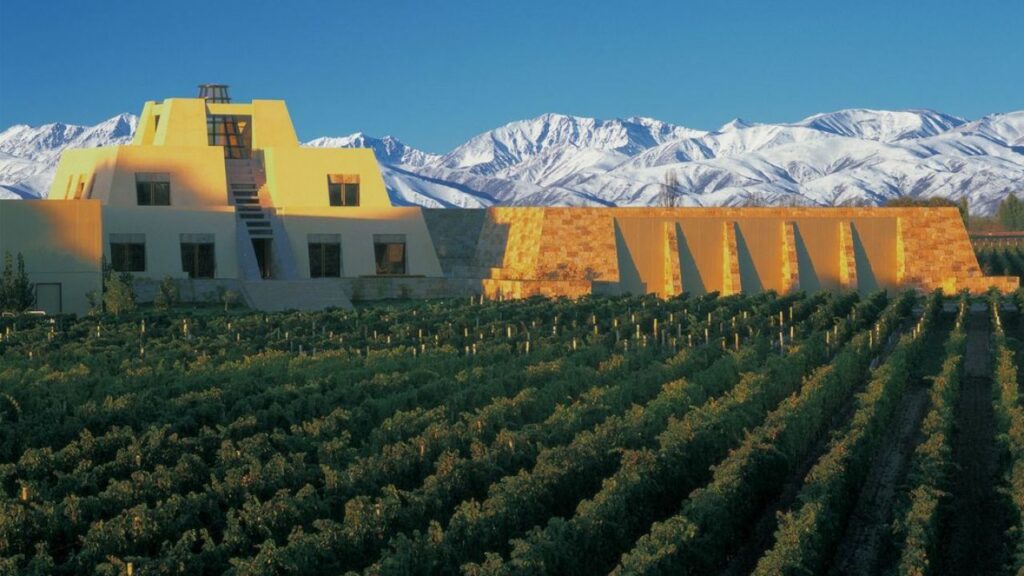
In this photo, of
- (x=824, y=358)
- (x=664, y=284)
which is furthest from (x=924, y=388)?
(x=664, y=284)

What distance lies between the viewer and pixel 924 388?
3303cm

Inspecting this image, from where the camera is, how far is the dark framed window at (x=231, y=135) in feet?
198

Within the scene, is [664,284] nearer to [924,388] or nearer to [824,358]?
[824,358]

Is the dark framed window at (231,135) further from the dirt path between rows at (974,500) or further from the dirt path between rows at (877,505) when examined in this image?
the dirt path between rows at (877,505)

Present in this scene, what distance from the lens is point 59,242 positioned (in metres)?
47.1

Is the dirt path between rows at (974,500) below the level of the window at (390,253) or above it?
below

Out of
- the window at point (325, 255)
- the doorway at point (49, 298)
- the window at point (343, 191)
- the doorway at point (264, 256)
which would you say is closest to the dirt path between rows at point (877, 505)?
the doorway at point (49, 298)

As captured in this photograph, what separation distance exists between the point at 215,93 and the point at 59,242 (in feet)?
56.8

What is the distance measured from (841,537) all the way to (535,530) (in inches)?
182

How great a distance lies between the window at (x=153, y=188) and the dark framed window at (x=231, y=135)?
19.2 ft

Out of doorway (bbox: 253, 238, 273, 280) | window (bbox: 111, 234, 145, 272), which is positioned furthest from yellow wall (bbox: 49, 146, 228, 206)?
window (bbox: 111, 234, 145, 272)

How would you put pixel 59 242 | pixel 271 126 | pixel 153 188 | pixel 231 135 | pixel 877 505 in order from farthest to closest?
pixel 231 135 → pixel 271 126 → pixel 153 188 → pixel 59 242 → pixel 877 505

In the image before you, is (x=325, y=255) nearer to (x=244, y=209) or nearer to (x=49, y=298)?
(x=244, y=209)

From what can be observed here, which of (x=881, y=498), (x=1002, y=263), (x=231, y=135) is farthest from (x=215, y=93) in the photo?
(x=881, y=498)
